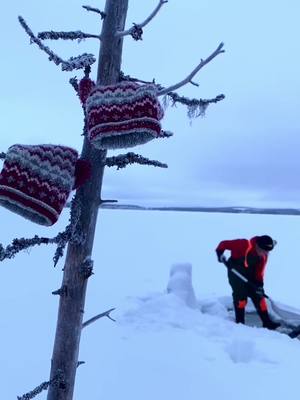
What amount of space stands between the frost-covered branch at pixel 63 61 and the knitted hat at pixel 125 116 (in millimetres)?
412

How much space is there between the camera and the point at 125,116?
7.14 feet

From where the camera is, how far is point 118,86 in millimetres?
2271

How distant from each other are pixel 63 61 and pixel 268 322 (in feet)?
22.2

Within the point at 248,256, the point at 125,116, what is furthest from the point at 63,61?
the point at 248,256

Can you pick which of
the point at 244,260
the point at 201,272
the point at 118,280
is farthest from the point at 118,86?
the point at 201,272

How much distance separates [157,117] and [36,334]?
4.64 m

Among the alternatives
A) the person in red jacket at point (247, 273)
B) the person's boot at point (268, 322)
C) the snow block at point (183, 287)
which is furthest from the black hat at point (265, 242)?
the snow block at point (183, 287)

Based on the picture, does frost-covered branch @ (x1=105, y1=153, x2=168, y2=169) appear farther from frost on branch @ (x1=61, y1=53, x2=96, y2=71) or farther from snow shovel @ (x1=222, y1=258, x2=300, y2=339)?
snow shovel @ (x1=222, y1=258, x2=300, y2=339)

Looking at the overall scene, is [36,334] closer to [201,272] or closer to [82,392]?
[82,392]

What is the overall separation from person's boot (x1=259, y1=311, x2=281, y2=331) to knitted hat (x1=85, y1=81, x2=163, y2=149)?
6621 mm

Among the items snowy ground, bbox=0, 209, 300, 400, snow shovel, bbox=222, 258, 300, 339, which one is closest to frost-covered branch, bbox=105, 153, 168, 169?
snowy ground, bbox=0, 209, 300, 400

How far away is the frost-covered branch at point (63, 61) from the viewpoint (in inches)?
100.0

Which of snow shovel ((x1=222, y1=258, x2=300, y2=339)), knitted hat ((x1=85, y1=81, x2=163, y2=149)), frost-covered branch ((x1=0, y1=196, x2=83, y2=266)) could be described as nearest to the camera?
knitted hat ((x1=85, y1=81, x2=163, y2=149))

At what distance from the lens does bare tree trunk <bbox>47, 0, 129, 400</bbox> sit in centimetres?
267
